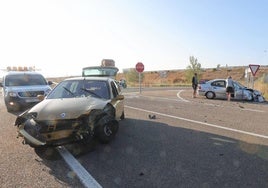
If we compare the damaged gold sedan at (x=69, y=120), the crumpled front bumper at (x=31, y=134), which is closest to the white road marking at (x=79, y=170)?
the damaged gold sedan at (x=69, y=120)

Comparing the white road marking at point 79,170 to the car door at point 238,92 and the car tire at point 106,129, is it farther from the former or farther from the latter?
the car door at point 238,92

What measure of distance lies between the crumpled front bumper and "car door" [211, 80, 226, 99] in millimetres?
18229

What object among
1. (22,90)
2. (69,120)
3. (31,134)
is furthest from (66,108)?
(22,90)

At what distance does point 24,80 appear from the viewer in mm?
15367

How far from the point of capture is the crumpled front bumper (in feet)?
19.7

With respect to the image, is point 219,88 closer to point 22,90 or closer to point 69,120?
point 22,90

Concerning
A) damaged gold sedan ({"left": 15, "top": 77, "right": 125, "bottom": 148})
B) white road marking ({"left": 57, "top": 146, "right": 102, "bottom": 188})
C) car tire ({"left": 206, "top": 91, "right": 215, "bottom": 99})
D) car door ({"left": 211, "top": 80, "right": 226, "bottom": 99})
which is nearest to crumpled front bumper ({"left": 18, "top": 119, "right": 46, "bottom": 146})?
damaged gold sedan ({"left": 15, "top": 77, "right": 125, "bottom": 148})

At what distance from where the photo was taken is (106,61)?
27.2 metres

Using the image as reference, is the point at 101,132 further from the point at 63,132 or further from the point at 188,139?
the point at 188,139

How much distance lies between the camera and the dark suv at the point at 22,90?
13711mm

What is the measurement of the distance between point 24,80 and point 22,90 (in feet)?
5.36

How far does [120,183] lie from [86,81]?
470 centimetres

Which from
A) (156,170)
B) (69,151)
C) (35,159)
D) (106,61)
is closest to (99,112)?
(69,151)

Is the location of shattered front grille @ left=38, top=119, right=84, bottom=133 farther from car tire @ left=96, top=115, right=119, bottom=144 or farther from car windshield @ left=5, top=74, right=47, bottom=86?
car windshield @ left=5, top=74, right=47, bottom=86
